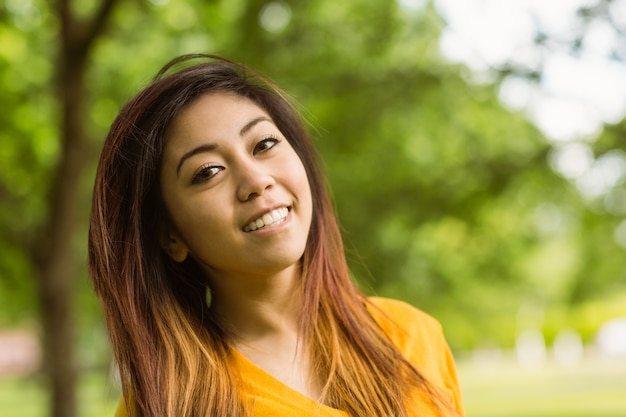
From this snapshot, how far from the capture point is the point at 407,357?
7.61ft

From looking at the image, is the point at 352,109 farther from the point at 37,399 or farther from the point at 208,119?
the point at 37,399

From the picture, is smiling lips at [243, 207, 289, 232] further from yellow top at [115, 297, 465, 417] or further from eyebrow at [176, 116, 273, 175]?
yellow top at [115, 297, 465, 417]

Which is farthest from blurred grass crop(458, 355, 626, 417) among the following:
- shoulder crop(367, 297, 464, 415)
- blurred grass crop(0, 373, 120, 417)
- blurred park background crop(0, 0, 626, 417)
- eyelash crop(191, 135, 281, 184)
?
eyelash crop(191, 135, 281, 184)

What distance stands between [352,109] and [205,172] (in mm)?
7167

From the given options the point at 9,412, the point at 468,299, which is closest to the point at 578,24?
the point at 9,412

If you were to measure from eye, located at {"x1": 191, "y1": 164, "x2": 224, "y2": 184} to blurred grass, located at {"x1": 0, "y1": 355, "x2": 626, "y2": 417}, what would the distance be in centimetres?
739

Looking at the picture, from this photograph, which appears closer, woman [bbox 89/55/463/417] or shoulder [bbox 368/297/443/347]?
woman [bbox 89/55/463/417]

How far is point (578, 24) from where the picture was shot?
711cm

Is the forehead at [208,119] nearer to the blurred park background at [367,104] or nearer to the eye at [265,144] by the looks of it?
the eye at [265,144]

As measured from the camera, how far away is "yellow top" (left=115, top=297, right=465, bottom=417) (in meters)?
2.11

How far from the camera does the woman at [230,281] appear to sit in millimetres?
2105

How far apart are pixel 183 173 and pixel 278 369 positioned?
537 millimetres

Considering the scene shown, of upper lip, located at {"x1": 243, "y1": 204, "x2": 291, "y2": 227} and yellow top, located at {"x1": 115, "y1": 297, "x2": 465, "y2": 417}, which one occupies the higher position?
upper lip, located at {"x1": 243, "y1": 204, "x2": 291, "y2": 227}

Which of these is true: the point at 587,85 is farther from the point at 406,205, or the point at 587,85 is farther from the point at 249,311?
the point at 249,311
